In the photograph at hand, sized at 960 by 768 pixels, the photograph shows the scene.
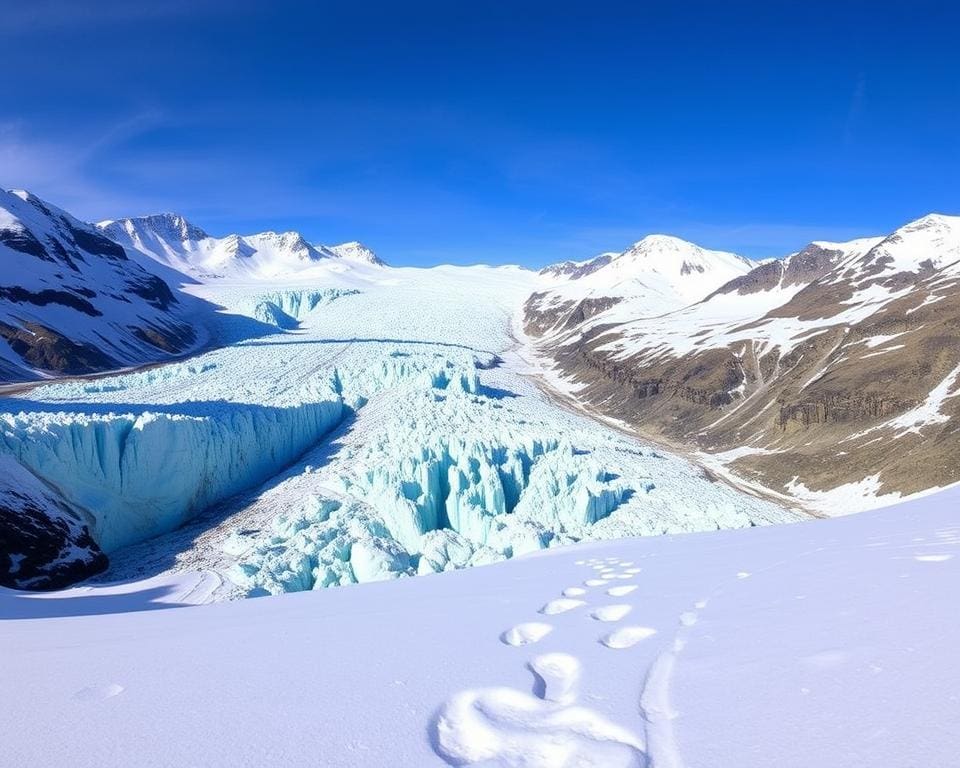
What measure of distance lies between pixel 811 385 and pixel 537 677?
58422mm

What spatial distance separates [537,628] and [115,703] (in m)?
3.10

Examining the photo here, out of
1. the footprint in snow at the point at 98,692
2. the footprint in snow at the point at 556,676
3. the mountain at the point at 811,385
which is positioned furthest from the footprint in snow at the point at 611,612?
the mountain at the point at 811,385

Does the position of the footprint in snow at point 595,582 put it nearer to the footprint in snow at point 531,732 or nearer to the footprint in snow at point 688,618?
the footprint in snow at point 688,618

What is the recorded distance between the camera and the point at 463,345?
3716 inches

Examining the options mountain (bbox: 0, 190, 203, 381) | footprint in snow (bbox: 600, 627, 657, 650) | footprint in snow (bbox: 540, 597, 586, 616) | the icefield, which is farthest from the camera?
mountain (bbox: 0, 190, 203, 381)

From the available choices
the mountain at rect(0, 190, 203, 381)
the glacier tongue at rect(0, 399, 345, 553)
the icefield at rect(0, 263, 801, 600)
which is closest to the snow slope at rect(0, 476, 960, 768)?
the icefield at rect(0, 263, 801, 600)

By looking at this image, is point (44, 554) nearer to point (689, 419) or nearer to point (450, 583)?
point (450, 583)

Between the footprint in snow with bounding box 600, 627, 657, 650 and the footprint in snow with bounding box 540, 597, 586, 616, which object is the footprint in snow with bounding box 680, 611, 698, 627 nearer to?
the footprint in snow with bounding box 600, 627, 657, 650

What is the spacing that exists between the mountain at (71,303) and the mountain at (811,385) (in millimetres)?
65020

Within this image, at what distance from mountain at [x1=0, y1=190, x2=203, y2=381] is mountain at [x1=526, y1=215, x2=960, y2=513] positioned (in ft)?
213

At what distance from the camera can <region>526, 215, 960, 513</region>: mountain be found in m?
40.9

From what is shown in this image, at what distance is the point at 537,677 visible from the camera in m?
4.00

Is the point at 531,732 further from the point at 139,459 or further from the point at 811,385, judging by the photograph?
the point at 811,385

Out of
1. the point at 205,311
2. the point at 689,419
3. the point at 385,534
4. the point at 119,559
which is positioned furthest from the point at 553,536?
the point at 205,311
